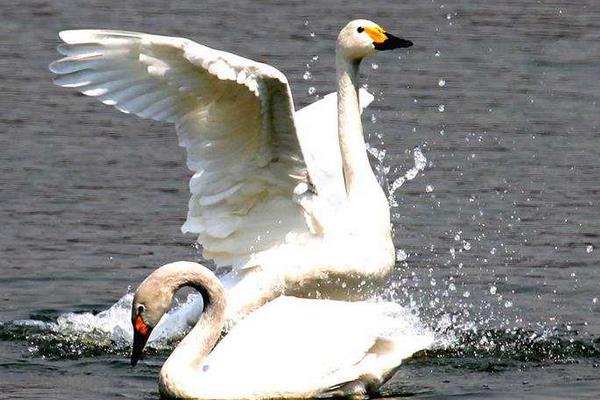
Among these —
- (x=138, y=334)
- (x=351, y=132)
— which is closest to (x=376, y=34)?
(x=351, y=132)

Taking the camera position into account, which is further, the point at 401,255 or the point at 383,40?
the point at 401,255

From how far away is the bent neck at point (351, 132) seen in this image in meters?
11.2

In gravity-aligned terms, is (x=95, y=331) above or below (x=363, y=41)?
below

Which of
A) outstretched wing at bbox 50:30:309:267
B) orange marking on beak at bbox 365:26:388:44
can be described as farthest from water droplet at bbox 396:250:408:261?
orange marking on beak at bbox 365:26:388:44

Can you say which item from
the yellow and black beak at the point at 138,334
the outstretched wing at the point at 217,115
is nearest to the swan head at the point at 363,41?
the outstretched wing at the point at 217,115

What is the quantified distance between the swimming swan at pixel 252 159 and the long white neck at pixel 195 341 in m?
0.98

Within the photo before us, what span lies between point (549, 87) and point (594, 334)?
7051mm

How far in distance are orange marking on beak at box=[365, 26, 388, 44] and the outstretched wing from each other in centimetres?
117

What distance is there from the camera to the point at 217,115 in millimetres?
10695

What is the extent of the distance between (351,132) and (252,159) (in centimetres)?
87

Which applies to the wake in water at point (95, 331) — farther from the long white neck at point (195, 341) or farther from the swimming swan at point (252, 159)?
the long white neck at point (195, 341)

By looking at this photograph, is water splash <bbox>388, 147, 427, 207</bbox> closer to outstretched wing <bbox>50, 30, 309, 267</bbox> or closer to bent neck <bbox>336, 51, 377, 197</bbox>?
bent neck <bbox>336, 51, 377, 197</bbox>

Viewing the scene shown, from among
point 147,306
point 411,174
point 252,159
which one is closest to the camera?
point 147,306

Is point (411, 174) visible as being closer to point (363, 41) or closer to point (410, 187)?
point (363, 41)
